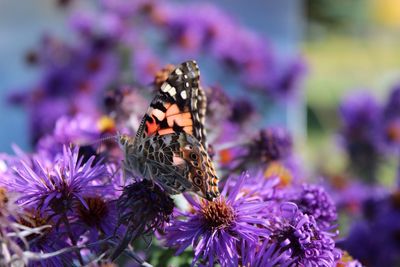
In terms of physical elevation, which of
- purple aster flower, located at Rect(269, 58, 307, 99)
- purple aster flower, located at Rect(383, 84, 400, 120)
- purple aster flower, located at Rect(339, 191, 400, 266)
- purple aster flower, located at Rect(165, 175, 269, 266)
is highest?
purple aster flower, located at Rect(269, 58, 307, 99)

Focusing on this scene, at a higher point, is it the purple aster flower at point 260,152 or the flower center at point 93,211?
the purple aster flower at point 260,152

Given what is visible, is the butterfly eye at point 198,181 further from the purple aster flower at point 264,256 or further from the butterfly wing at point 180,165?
the purple aster flower at point 264,256

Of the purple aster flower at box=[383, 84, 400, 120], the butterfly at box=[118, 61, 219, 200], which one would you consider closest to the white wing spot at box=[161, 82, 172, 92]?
the butterfly at box=[118, 61, 219, 200]

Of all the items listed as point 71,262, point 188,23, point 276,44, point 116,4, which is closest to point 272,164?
point 71,262

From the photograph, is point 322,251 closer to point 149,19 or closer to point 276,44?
point 149,19

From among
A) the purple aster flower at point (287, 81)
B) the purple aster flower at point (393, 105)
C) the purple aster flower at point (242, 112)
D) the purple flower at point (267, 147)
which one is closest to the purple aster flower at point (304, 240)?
the purple flower at point (267, 147)

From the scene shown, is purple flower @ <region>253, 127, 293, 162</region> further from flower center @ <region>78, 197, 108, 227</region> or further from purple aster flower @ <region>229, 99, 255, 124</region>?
flower center @ <region>78, 197, 108, 227</region>
